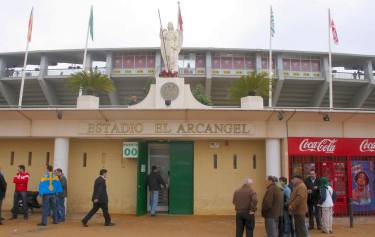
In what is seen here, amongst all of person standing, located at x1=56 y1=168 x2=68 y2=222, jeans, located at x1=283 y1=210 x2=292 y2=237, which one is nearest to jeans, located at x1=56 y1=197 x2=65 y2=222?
person standing, located at x1=56 y1=168 x2=68 y2=222

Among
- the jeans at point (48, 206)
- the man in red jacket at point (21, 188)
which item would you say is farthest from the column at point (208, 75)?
the jeans at point (48, 206)

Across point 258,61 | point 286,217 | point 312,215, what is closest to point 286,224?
point 286,217

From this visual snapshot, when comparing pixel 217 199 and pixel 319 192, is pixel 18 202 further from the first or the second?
pixel 319 192

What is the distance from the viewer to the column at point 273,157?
46.0ft

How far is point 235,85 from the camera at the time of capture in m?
15.1

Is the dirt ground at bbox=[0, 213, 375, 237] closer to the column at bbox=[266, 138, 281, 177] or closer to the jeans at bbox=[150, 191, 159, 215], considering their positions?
the jeans at bbox=[150, 191, 159, 215]

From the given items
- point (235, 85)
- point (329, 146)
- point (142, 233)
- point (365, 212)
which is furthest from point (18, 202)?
point (365, 212)

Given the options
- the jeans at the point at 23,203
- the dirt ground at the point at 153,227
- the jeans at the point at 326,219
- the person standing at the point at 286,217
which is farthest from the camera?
the jeans at the point at 23,203

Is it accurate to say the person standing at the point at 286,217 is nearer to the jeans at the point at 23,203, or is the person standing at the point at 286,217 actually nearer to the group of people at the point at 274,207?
the group of people at the point at 274,207

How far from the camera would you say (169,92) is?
14.3m

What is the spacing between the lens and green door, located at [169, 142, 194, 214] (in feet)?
47.9

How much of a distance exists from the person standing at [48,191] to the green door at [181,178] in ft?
13.4

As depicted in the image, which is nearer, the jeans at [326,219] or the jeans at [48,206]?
the jeans at [326,219]

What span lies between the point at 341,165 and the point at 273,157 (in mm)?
2317
